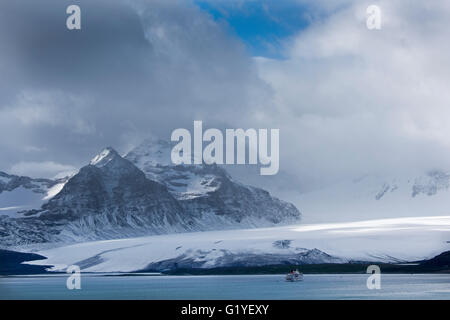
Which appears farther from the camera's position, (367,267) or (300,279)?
(367,267)

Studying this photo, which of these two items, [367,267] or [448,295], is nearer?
[448,295]
